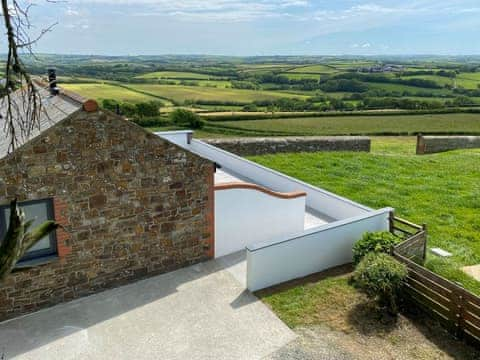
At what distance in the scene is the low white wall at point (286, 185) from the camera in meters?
13.0

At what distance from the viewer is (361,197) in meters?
16.7

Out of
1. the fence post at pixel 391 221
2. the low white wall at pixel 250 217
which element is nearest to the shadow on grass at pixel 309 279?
the low white wall at pixel 250 217

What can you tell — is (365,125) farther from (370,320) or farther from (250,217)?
(370,320)

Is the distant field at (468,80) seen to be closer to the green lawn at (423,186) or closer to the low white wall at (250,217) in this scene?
the green lawn at (423,186)

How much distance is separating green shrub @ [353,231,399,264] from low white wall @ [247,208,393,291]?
1.89 ft

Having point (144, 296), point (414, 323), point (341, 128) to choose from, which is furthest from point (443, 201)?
point (341, 128)

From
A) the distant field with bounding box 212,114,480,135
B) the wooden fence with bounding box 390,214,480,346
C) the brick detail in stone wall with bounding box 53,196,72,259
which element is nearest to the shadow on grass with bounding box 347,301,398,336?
the wooden fence with bounding box 390,214,480,346

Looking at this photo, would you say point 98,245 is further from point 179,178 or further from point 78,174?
point 179,178

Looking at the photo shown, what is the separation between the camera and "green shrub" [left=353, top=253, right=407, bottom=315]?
27.5 ft

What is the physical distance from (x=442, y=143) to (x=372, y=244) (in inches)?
913

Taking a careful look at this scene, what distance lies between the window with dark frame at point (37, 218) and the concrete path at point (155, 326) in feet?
4.01

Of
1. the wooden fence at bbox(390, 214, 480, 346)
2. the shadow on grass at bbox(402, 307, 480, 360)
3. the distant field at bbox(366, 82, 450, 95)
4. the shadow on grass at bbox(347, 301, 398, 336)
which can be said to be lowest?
the shadow on grass at bbox(402, 307, 480, 360)

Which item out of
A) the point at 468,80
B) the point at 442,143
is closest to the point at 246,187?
the point at 442,143

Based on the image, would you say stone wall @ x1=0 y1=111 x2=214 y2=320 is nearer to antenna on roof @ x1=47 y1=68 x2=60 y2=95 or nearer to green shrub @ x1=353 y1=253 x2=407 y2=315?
antenna on roof @ x1=47 y1=68 x2=60 y2=95
